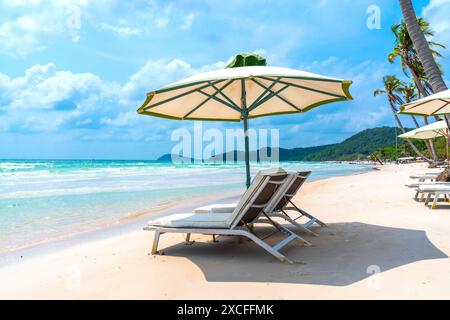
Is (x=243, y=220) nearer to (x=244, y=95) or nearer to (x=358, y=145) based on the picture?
(x=244, y=95)

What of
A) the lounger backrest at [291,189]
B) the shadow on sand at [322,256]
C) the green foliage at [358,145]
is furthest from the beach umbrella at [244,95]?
the green foliage at [358,145]

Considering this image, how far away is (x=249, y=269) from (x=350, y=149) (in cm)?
11848

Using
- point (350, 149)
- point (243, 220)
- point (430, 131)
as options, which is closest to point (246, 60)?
point (243, 220)

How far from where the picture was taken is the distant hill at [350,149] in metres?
108

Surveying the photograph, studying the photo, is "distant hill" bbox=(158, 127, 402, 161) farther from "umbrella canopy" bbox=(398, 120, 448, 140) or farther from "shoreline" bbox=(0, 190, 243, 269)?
Result: "shoreline" bbox=(0, 190, 243, 269)

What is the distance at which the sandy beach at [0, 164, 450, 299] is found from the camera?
3225 millimetres

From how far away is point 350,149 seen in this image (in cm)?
11669

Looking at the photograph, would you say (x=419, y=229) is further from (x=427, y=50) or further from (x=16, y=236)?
(x=16, y=236)

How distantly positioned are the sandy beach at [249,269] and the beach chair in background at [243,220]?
24 centimetres

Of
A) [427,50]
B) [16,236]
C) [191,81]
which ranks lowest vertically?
[16,236]

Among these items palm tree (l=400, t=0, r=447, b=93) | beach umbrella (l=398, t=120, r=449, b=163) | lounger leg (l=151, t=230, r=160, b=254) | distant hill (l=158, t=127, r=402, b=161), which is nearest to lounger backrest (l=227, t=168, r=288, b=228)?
lounger leg (l=151, t=230, r=160, b=254)
